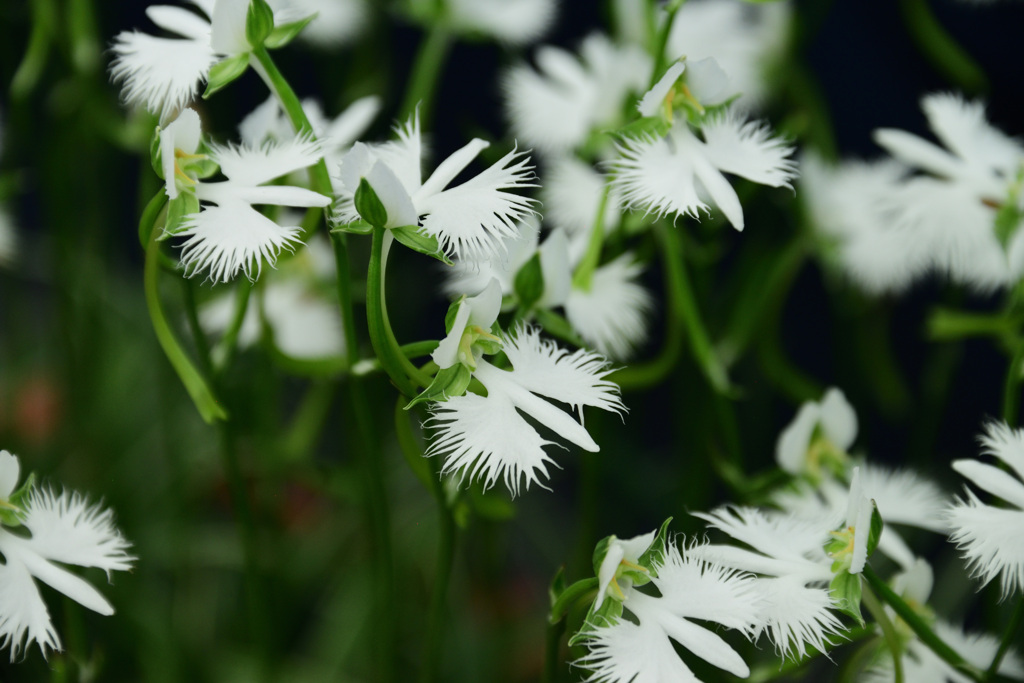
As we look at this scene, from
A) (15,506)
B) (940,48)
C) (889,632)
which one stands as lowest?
(889,632)

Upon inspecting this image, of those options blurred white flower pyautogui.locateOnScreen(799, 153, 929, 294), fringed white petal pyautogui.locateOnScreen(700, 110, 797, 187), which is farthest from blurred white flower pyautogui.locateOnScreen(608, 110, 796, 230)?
blurred white flower pyautogui.locateOnScreen(799, 153, 929, 294)

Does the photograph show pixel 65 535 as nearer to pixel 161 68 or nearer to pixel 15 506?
pixel 15 506

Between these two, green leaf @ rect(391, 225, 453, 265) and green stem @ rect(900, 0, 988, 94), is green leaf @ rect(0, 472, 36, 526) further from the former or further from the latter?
green stem @ rect(900, 0, 988, 94)

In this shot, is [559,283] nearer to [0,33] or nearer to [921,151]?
[921,151]

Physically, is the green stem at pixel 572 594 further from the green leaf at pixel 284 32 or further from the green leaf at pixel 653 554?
the green leaf at pixel 284 32

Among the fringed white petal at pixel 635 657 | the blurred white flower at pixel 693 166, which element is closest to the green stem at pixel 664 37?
the blurred white flower at pixel 693 166

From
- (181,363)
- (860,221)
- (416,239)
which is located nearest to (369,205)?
(416,239)
